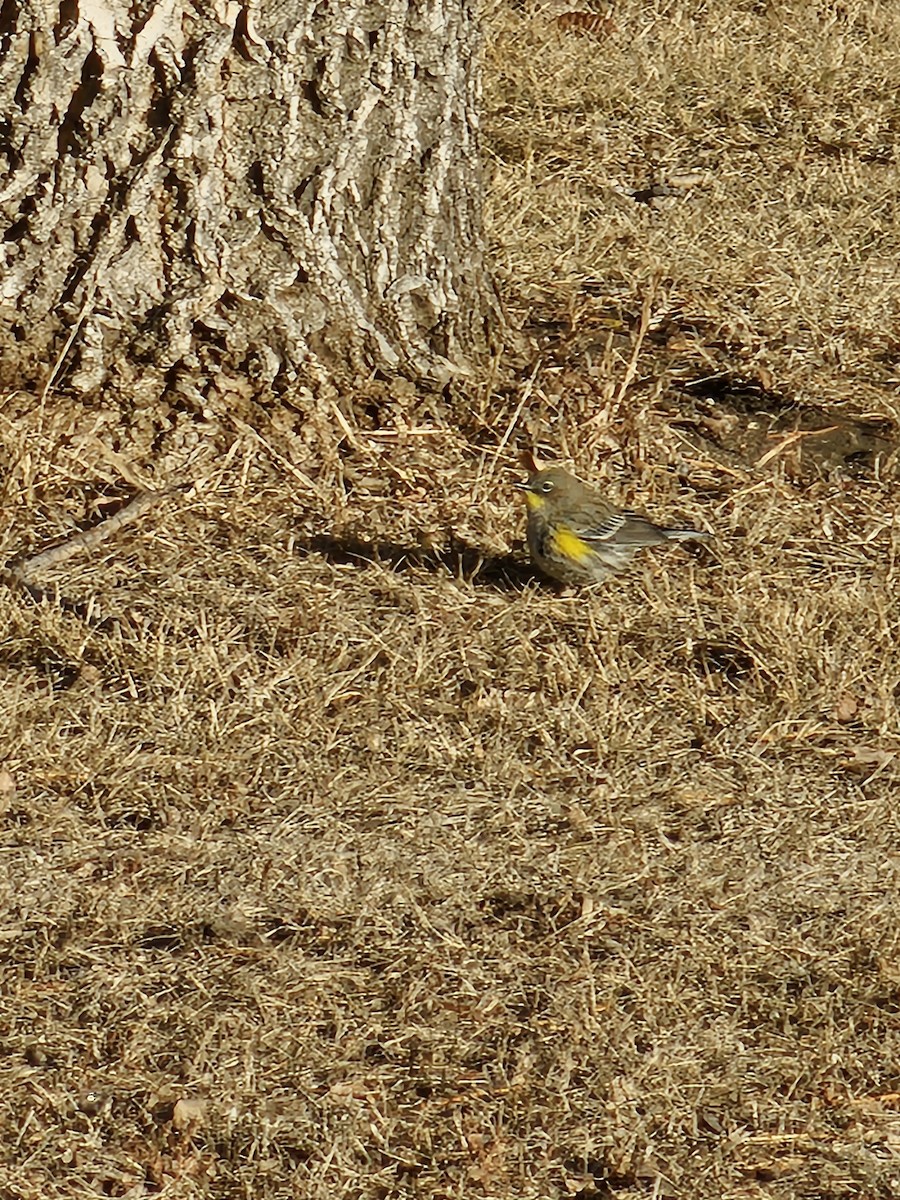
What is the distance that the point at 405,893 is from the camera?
488cm

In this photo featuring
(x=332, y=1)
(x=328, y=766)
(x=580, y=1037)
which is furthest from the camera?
(x=332, y=1)

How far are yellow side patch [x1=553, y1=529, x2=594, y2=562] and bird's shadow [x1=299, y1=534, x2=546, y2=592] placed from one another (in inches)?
10.5

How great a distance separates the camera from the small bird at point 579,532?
578cm

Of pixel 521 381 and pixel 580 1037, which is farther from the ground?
pixel 521 381

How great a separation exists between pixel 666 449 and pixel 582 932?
2.25 m

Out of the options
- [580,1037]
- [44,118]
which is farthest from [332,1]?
[580,1037]

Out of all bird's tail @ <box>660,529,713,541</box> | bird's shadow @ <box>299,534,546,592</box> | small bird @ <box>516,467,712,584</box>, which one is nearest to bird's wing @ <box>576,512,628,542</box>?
small bird @ <box>516,467,712,584</box>

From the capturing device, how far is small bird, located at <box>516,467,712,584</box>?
5777 millimetres

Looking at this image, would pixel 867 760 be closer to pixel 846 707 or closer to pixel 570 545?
pixel 846 707

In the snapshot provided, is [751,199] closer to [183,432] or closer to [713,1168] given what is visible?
[183,432]

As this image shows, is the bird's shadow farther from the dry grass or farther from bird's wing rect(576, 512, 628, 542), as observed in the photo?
bird's wing rect(576, 512, 628, 542)

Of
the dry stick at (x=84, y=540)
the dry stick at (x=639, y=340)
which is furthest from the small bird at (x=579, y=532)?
the dry stick at (x=84, y=540)

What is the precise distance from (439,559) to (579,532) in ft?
1.77

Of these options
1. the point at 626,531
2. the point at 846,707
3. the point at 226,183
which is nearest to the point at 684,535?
the point at 626,531
